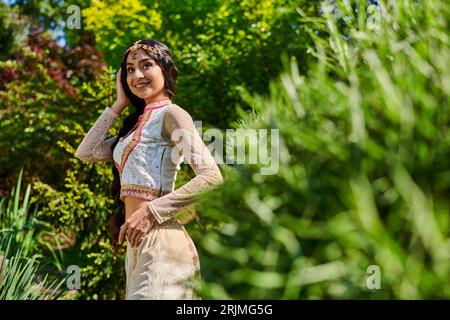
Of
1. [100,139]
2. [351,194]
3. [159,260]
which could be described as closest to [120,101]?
[100,139]

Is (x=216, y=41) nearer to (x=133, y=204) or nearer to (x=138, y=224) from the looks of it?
(x=133, y=204)

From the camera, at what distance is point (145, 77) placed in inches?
99.7

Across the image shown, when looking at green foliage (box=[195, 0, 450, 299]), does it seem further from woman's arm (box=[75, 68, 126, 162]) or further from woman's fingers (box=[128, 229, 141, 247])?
woman's arm (box=[75, 68, 126, 162])

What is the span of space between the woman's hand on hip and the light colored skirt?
0.10ft

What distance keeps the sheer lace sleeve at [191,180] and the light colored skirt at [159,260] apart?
0.26 ft

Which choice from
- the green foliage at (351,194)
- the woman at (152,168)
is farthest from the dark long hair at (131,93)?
the green foliage at (351,194)

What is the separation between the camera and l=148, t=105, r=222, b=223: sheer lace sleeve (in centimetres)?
215

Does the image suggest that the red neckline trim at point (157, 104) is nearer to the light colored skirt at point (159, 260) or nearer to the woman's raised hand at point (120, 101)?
the woman's raised hand at point (120, 101)

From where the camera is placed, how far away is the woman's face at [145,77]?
2529 mm

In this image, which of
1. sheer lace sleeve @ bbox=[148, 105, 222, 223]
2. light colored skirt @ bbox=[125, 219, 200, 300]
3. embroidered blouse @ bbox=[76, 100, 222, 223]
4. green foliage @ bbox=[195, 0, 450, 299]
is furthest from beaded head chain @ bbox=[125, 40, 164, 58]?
green foliage @ bbox=[195, 0, 450, 299]

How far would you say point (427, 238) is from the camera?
96cm

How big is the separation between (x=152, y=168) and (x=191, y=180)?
224mm
